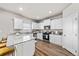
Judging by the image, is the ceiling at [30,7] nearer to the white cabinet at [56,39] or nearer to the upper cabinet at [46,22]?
the white cabinet at [56,39]

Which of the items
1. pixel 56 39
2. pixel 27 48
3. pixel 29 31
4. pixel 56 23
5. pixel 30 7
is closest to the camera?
pixel 27 48

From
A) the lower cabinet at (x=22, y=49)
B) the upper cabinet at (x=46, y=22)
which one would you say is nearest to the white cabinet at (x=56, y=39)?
the upper cabinet at (x=46, y=22)

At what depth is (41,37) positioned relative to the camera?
4.95 metres

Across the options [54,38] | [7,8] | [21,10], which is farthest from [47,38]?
[7,8]

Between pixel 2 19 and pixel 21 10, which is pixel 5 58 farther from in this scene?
pixel 21 10

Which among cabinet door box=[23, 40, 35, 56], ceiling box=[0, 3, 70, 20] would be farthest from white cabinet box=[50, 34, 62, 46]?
cabinet door box=[23, 40, 35, 56]

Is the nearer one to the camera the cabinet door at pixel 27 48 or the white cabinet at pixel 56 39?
the cabinet door at pixel 27 48

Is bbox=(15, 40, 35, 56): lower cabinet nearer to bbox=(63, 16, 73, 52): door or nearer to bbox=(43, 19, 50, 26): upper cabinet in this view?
bbox=(63, 16, 73, 52): door

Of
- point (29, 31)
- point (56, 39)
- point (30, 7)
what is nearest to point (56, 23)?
point (56, 39)

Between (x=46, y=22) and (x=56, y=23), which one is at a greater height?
(x=46, y=22)

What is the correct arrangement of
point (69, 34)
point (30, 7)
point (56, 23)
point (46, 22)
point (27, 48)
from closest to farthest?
point (27, 48) < point (69, 34) < point (30, 7) < point (56, 23) < point (46, 22)

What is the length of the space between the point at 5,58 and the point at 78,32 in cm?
184

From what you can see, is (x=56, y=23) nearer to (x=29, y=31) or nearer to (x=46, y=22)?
(x=46, y=22)

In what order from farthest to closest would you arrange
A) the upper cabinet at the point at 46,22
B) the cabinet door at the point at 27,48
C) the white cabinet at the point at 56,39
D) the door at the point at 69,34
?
the upper cabinet at the point at 46,22 < the white cabinet at the point at 56,39 < the door at the point at 69,34 < the cabinet door at the point at 27,48
